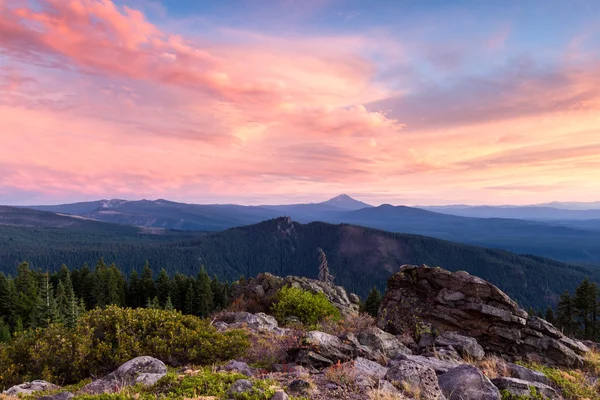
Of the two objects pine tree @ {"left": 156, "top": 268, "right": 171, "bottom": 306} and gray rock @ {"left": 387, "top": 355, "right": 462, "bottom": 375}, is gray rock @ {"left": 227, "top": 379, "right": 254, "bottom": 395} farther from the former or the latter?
pine tree @ {"left": 156, "top": 268, "right": 171, "bottom": 306}

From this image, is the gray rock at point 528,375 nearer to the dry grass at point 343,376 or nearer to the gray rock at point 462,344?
the gray rock at point 462,344

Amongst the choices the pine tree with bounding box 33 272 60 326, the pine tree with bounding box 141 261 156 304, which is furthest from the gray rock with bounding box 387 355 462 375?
the pine tree with bounding box 141 261 156 304

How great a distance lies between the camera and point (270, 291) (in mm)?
36344

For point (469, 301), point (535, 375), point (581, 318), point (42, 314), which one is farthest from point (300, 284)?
point (581, 318)

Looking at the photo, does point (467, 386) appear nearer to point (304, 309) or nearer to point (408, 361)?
point (408, 361)

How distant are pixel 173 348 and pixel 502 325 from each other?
664 inches

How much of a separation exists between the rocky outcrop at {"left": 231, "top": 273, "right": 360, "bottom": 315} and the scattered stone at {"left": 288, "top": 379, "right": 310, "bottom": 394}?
78.2 ft

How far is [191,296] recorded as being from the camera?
79.2m

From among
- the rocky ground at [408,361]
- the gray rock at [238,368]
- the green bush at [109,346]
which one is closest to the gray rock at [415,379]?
the rocky ground at [408,361]

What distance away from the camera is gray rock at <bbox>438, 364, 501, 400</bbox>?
29.6 ft

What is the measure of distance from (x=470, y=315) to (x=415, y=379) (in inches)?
423

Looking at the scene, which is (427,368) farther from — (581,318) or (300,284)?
(581,318)

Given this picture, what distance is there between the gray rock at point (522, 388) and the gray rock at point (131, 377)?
418 inches

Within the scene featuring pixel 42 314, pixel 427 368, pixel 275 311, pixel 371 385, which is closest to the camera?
pixel 371 385
